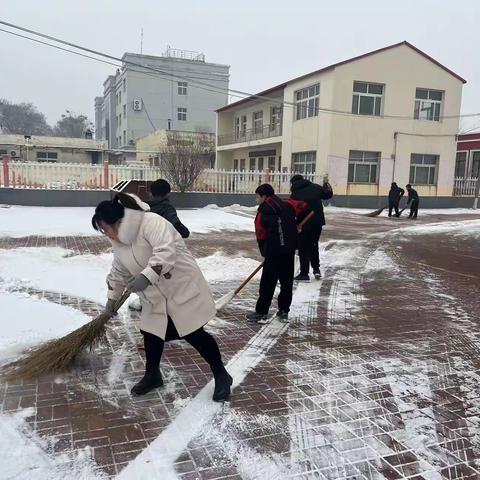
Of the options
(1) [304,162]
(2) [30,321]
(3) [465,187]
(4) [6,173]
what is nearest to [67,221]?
(4) [6,173]

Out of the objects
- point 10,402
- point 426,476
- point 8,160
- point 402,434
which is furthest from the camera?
point 8,160

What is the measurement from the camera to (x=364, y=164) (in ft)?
76.4

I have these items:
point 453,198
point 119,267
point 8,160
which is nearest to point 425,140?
point 453,198

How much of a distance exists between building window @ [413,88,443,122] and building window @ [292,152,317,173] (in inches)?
210

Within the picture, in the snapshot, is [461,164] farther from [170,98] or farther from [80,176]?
[170,98]

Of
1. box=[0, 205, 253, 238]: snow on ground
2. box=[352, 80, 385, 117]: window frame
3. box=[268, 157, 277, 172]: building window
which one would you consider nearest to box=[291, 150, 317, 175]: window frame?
box=[352, 80, 385, 117]: window frame

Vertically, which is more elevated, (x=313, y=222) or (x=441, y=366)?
(x=313, y=222)

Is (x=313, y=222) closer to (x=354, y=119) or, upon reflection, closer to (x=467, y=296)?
(x=467, y=296)

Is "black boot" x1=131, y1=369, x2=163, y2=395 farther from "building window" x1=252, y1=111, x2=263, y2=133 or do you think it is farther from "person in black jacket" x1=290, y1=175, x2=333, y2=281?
"building window" x1=252, y1=111, x2=263, y2=133

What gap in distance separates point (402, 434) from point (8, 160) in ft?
55.8

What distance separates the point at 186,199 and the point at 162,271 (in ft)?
54.2

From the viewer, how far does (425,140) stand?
23.8m

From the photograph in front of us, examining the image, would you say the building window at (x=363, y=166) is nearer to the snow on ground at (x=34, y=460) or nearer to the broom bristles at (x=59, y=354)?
the broom bristles at (x=59, y=354)

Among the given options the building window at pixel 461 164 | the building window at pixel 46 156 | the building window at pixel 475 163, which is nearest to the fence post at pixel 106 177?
the building window at pixel 461 164
